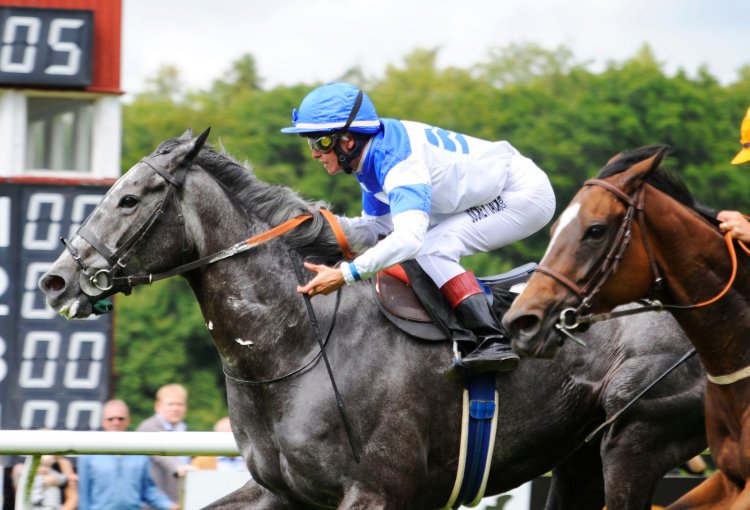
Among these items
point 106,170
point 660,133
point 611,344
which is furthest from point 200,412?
point 611,344

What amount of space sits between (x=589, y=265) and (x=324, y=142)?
1162mm

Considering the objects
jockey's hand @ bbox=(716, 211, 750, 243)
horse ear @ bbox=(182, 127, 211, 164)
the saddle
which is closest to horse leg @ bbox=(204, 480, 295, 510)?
the saddle

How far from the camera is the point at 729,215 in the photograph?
13.8 ft

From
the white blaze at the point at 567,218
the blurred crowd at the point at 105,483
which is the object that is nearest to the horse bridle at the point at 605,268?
the white blaze at the point at 567,218

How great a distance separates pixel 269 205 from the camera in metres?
4.82

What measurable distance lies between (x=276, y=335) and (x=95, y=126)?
461 centimetres

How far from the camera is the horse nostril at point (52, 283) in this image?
4.50 meters

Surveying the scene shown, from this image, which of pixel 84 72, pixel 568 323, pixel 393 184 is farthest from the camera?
pixel 84 72

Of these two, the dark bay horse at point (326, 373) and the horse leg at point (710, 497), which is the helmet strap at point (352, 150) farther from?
the horse leg at point (710, 497)

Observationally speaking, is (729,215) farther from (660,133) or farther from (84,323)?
→ (660,133)

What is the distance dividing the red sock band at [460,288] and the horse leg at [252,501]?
38.0 inches

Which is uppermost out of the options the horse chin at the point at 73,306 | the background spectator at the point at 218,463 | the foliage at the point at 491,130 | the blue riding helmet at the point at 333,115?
the foliage at the point at 491,130

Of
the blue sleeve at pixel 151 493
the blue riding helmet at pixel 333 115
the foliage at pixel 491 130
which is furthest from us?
the foliage at pixel 491 130

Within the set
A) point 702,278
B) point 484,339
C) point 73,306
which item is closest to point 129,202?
point 73,306
